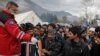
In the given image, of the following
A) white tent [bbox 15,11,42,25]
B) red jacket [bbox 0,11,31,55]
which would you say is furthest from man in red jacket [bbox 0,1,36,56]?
white tent [bbox 15,11,42,25]

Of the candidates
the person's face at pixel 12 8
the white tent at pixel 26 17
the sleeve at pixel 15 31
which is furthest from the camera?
the white tent at pixel 26 17

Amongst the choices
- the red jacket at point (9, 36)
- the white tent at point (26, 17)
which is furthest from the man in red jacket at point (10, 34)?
the white tent at point (26, 17)

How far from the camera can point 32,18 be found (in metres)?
44.4

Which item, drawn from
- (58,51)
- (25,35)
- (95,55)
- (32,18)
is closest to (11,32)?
(25,35)

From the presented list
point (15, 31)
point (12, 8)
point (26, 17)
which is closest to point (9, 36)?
point (15, 31)

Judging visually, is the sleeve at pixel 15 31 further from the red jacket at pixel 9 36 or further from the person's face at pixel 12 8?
the person's face at pixel 12 8

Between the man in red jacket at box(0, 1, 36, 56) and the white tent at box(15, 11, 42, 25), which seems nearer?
the man in red jacket at box(0, 1, 36, 56)

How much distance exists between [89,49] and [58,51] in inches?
59.8

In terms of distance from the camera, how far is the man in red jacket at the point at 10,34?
21.2ft

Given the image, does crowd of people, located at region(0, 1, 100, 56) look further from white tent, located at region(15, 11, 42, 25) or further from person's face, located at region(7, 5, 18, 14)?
white tent, located at region(15, 11, 42, 25)

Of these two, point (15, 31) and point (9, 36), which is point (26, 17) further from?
point (15, 31)

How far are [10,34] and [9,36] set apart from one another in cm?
6

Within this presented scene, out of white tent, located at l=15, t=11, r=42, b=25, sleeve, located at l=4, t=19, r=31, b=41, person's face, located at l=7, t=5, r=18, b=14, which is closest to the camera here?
sleeve, located at l=4, t=19, r=31, b=41

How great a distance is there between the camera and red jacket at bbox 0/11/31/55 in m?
6.45
